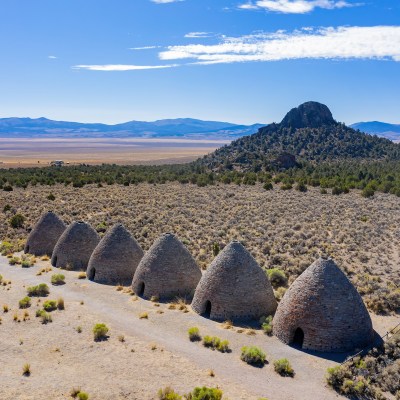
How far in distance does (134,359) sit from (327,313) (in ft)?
26.1

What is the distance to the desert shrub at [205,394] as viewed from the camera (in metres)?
14.8

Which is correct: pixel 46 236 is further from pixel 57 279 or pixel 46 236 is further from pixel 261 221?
pixel 261 221

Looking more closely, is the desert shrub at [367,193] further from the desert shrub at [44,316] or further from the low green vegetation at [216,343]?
the desert shrub at [44,316]

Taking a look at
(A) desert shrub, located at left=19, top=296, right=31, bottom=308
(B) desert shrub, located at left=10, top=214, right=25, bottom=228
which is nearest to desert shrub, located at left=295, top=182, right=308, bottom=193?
(B) desert shrub, located at left=10, top=214, right=25, bottom=228

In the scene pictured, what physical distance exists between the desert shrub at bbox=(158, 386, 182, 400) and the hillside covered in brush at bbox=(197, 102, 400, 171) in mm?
78523

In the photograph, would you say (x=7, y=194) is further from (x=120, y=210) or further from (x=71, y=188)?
(x=120, y=210)

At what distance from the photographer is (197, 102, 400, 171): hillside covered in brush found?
101m

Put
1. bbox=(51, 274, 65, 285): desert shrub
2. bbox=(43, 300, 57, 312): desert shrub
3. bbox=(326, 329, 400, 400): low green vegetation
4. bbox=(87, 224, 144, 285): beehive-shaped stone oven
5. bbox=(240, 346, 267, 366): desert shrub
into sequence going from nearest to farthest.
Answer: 1. bbox=(326, 329, 400, 400): low green vegetation
2. bbox=(240, 346, 267, 366): desert shrub
3. bbox=(43, 300, 57, 312): desert shrub
4. bbox=(87, 224, 144, 285): beehive-shaped stone oven
5. bbox=(51, 274, 65, 285): desert shrub

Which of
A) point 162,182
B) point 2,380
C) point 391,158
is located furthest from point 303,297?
point 391,158

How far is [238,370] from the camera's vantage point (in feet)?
→ 56.7

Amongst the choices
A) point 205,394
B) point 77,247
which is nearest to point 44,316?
point 77,247

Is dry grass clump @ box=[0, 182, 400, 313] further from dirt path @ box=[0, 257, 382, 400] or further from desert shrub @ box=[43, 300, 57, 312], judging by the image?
desert shrub @ box=[43, 300, 57, 312]

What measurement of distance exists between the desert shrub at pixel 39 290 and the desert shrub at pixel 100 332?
6.62 m

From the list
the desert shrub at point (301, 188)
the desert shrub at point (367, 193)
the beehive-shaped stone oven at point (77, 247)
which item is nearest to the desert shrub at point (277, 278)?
the beehive-shaped stone oven at point (77, 247)
